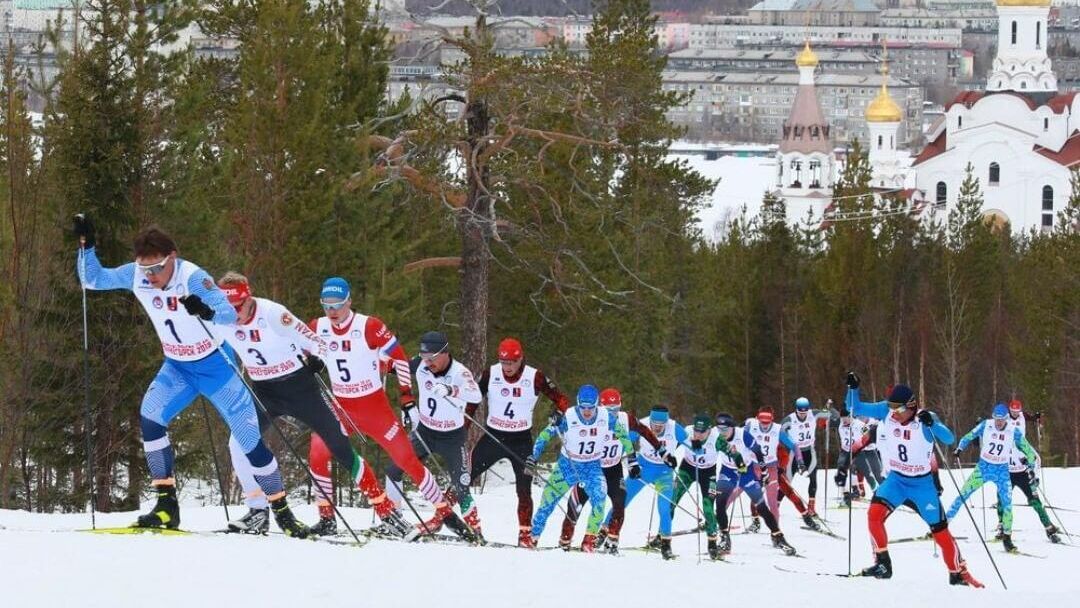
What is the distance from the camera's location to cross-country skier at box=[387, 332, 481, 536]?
48.2 ft

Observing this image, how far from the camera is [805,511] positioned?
70.1 feet

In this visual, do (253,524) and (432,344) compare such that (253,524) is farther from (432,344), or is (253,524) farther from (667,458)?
(667,458)

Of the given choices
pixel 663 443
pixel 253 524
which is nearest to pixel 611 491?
pixel 663 443

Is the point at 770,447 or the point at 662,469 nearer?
the point at 662,469

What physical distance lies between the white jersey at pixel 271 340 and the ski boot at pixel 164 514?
102cm

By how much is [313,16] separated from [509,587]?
66.6ft

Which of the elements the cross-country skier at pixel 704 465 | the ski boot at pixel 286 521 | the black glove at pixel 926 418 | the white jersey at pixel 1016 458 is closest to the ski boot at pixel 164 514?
the ski boot at pixel 286 521

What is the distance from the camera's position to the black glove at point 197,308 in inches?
454

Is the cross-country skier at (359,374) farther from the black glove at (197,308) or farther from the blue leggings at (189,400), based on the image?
the black glove at (197,308)

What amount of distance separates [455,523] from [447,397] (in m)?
1.21

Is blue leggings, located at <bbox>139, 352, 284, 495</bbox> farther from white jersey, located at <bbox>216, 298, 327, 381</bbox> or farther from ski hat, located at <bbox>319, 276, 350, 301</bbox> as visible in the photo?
ski hat, located at <bbox>319, 276, 350, 301</bbox>

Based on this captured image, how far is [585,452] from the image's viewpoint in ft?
51.2

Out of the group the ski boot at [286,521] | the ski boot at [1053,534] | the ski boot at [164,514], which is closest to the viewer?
the ski boot at [164,514]

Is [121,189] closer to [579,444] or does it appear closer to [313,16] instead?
[313,16]
